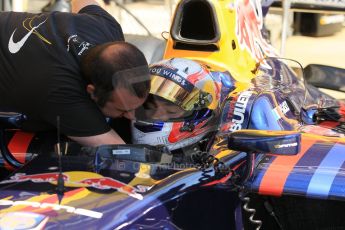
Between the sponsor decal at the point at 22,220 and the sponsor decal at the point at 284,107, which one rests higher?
the sponsor decal at the point at 22,220

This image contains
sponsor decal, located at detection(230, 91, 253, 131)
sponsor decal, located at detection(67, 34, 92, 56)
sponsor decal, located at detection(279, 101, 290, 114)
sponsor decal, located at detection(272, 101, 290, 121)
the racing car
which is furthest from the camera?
sponsor decal, located at detection(279, 101, 290, 114)

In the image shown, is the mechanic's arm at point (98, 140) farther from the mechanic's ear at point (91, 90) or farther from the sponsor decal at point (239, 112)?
the sponsor decal at point (239, 112)

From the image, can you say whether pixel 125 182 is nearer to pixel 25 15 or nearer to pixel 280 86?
pixel 25 15

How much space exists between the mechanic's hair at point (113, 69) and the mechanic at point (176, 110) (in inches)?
3.9

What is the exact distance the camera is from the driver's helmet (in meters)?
2.29

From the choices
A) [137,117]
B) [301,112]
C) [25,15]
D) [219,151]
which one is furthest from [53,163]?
[301,112]

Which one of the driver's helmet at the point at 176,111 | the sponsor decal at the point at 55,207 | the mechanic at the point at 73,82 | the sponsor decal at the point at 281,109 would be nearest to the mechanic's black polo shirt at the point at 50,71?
the mechanic at the point at 73,82

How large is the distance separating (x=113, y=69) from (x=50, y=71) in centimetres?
26

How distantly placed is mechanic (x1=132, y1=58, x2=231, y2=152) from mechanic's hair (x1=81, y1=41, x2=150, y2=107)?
0.10 meters

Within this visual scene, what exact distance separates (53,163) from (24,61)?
463 mm

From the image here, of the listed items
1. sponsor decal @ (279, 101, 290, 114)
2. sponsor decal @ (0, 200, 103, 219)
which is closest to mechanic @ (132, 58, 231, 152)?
sponsor decal @ (279, 101, 290, 114)

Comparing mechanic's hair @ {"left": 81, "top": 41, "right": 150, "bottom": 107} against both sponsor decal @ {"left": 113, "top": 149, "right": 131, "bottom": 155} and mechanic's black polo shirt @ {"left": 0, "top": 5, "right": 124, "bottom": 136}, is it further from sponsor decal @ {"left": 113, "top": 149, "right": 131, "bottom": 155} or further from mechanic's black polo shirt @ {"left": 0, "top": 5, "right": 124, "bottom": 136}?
sponsor decal @ {"left": 113, "top": 149, "right": 131, "bottom": 155}

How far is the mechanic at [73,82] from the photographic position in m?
2.19

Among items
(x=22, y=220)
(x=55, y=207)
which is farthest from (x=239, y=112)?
(x=22, y=220)
